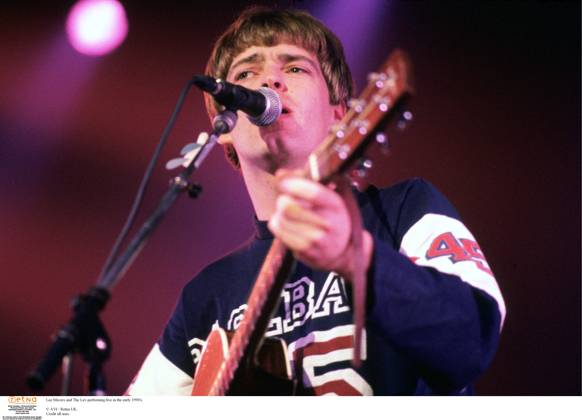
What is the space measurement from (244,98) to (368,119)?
52 centimetres

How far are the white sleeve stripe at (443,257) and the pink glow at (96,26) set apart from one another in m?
1.59

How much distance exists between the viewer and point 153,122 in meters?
2.61

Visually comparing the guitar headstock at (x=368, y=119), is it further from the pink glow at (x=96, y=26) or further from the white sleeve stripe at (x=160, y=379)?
the pink glow at (x=96, y=26)

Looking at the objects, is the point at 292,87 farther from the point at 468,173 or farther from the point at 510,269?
the point at 510,269

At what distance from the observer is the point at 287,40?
2.20 metres

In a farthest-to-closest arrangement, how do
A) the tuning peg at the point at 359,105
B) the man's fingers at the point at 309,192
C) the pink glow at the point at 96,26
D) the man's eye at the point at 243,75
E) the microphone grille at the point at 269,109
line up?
1. the pink glow at the point at 96,26
2. the man's eye at the point at 243,75
3. the microphone grille at the point at 269,109
4. the tuning peg at the point at 359,105
5. the man's fingers at the point at 309,192

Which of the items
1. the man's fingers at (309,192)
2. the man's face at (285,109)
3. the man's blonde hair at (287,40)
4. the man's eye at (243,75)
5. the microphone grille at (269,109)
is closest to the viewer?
the man's fingers at (309,192)

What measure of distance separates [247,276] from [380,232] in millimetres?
457

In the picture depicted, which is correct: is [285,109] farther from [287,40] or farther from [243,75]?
[287,40]

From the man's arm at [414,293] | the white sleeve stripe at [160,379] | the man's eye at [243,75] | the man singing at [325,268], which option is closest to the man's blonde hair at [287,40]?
the man singing at [325,268]

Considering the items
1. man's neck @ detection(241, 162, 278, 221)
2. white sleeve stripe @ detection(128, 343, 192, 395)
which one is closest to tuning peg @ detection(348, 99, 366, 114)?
man's neck @ detection(241, 162, 278, 221)

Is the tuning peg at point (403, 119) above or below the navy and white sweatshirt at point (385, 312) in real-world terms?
above

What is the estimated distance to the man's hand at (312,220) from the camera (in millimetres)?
973

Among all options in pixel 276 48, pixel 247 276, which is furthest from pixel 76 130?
pixel 247 276
